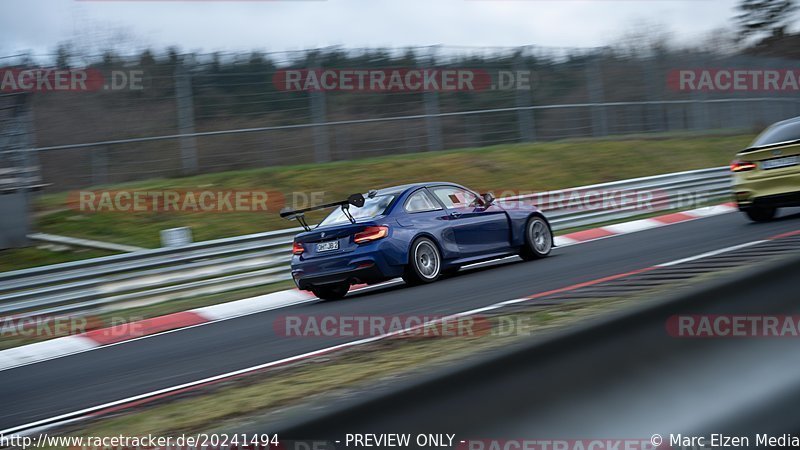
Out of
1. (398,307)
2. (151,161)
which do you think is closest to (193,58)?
(151,161)

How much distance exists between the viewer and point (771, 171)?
12562mm

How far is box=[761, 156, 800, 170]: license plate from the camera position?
12.3 m

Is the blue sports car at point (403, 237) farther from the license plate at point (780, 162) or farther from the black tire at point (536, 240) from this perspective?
the license plate at point (780, 162)

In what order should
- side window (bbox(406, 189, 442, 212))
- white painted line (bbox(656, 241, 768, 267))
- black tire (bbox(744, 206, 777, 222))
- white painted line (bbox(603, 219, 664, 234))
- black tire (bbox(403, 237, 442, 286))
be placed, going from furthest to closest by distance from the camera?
white painted line (bbox(603, 219, 664, 234)) → black tire (bbox(744, 206, 777, 222)) → side window (bbox(406, 189, 442, 212)) → black tire (bbox(403, 237, 442, 286)) → white painted line (bbox(656, 241, 768, 267))

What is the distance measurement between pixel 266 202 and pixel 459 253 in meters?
7.71

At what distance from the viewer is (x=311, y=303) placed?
11234 mm

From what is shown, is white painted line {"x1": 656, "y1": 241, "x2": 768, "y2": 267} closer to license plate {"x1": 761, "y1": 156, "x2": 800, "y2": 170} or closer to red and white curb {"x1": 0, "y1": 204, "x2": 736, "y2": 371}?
license plate {"x1": 761, "y1": 156, "x2": 800, "y2": 170}

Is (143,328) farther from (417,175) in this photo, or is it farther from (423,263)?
(417,175)

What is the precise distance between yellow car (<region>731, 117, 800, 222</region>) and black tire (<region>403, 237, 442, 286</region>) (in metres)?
5.07

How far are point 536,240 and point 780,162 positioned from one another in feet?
12.1

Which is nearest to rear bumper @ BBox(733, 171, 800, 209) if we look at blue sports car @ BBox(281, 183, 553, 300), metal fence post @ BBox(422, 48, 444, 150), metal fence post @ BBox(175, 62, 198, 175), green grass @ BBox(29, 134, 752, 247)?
blue sports car @ BBox(281, 183, 553, 300)

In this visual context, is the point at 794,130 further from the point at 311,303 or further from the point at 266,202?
the point at 266,202

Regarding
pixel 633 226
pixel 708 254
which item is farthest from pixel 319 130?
pixel 708 254

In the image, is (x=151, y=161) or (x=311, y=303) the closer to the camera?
(x=311, y=303)
